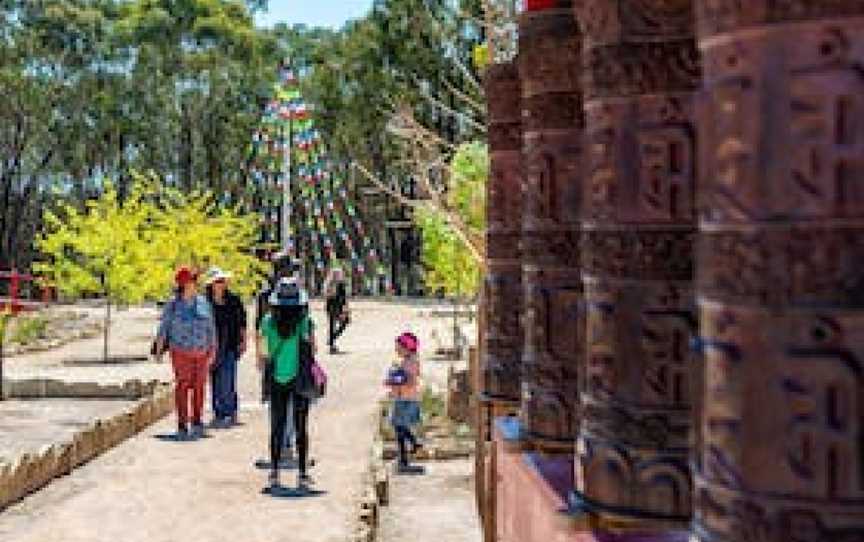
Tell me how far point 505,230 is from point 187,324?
6.73m

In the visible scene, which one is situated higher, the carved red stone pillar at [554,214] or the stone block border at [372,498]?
the carved red stone pillar at [554,214]

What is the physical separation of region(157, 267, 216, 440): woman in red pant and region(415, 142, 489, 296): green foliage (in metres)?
2.91

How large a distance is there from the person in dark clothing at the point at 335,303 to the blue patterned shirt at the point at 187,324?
8.25 m

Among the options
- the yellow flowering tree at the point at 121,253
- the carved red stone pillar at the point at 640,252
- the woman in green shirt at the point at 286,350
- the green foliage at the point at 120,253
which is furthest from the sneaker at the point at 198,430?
the green foliage at the point at 120,253

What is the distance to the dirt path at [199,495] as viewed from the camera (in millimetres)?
8547

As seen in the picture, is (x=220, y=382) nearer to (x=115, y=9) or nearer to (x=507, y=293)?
(x=507, y=293)

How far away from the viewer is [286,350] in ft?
30.3

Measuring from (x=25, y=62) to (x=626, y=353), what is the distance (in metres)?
45.9

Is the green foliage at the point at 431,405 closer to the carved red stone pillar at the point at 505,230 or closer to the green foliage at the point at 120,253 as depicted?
the green foliage at the point at 120,253

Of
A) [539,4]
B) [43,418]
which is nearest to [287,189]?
[43,418]

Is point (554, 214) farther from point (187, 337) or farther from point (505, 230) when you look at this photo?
point (187, 337)

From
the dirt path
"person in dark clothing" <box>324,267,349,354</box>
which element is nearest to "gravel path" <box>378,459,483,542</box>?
the dirt path

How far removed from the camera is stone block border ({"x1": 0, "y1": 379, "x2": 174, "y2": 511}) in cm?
970

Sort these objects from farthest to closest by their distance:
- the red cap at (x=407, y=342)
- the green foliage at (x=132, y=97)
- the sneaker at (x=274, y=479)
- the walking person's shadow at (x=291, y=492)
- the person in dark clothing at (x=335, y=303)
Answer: the green foliage at (x=132, y=97)
the person in dark clothing at (x=335, y=303)
the red cap at (x=407, y=342)
the sneaker at (x=274, y=479)
the walking person's shadow at (x=291, y=492)
